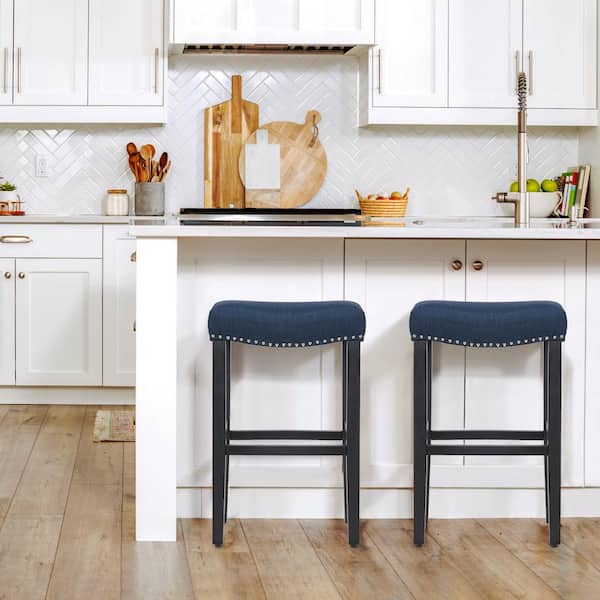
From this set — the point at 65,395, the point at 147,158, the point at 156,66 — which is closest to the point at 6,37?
the point at 156,66

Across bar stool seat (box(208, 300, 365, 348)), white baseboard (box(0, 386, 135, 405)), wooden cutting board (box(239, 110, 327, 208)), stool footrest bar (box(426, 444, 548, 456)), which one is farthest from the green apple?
bar stool seat (box(208, 300, 365, 348))

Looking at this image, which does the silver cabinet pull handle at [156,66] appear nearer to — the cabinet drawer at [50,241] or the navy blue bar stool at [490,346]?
the cabinet drawer at [50,241]

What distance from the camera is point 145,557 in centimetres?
280

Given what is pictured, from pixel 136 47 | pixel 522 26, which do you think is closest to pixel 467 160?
pixel 522 26

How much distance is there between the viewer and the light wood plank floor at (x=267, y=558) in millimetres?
2539

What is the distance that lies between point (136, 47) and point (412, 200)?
1.62 meters

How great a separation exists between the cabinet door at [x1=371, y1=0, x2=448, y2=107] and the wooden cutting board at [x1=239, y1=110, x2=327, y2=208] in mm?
468

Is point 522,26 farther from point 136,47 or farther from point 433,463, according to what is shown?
point 433,463

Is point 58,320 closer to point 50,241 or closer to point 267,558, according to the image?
point 50,241

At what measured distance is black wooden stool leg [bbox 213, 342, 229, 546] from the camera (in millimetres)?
2824

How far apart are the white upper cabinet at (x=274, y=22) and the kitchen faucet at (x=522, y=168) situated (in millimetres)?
1649

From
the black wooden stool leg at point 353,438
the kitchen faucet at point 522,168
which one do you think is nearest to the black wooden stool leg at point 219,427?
the black wooden stool leg at point 353,438

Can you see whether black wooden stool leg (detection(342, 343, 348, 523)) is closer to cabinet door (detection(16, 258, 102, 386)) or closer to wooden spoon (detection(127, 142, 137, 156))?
cabinet door (detection(16, 258, 102, 386))

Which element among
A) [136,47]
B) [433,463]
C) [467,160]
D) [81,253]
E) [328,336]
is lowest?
[433,463]
